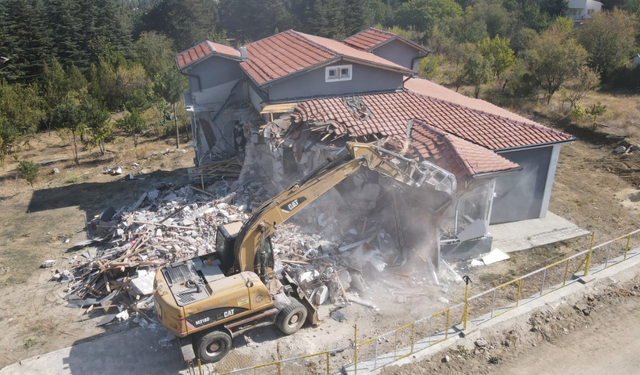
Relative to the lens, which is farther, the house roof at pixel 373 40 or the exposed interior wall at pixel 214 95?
the house roof at pixel 373 40

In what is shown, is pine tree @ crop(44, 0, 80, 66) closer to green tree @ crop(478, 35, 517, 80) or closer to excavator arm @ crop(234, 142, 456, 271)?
green tree @ crop(478, 35, 517, 80)

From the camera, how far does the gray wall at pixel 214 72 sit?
20.5m

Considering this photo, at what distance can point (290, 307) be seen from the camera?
11.2 metres

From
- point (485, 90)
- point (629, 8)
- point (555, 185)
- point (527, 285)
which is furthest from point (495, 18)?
point (527, 285)

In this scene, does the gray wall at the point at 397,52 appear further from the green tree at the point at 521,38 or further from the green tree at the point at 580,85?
the green tree at the point at 521,38

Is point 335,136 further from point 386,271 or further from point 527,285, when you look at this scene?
point 527,285

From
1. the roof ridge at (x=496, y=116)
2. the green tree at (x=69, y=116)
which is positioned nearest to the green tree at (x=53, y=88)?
the green tree at (x=69, y=116)

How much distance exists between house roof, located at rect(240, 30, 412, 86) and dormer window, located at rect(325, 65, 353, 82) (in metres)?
0.41

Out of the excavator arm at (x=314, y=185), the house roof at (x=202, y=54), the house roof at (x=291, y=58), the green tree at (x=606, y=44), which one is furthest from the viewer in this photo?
the green tree at (x=606, y=44)

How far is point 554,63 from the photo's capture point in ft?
95.4

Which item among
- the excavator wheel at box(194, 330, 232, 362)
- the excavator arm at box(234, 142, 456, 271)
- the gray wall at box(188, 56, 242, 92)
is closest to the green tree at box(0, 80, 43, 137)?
the gray wall at box(188, 56, 242, 92)

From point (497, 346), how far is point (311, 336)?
439cm

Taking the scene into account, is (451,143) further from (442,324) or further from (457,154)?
(442,324)

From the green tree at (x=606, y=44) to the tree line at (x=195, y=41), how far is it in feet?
0.24
